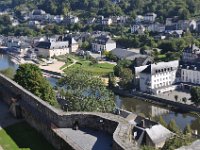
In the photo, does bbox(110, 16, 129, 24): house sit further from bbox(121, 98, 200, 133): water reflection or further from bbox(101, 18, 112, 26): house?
bbox(121, 98, 200, 133): water reflection

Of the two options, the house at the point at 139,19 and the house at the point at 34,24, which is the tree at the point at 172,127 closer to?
the house at the point at 139,19

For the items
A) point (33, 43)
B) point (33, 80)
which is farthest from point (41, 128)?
point (33, 43)

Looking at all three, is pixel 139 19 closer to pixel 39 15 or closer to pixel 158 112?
pixel 39 15

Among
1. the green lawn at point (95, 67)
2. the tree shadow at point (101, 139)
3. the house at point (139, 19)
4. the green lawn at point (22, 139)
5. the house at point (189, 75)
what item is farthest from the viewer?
the house at point (139, 19)

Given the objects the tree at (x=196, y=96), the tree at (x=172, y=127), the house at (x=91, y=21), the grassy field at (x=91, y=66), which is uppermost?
the house at (x=91, y=21)

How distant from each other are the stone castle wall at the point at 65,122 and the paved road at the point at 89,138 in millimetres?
170

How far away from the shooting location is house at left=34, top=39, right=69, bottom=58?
55403 mm

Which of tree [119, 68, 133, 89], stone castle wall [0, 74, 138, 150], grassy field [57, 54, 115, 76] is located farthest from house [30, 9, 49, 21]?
stone castle wall [0, 74, 138, 150]

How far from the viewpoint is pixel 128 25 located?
75.1 m

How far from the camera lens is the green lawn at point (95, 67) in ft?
137

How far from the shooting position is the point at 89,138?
406 inches

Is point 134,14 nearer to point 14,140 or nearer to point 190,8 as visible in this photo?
point 190,8

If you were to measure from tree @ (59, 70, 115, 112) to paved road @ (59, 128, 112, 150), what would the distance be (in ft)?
22.7

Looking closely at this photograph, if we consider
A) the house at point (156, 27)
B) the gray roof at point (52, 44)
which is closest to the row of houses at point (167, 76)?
the gray roof at point (52, 44)
